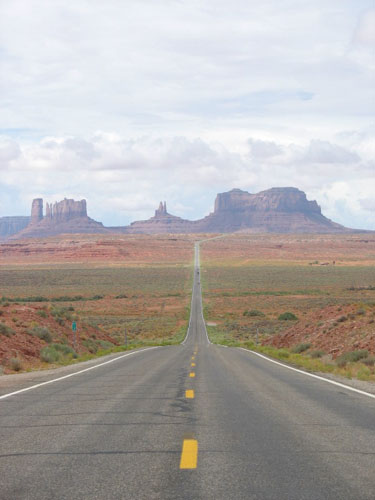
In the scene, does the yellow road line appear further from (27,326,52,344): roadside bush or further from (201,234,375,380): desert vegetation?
(27,326,52,344): roadside bush

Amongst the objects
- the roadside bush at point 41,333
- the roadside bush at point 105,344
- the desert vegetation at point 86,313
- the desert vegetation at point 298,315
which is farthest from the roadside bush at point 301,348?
the roadside bush at point 105,344

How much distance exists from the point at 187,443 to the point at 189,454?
0.61 metres

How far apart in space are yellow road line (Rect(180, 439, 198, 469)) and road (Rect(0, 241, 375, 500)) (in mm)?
12

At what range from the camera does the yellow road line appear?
6.23 metres

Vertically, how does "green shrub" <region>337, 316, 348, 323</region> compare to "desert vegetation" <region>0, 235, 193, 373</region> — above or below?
above

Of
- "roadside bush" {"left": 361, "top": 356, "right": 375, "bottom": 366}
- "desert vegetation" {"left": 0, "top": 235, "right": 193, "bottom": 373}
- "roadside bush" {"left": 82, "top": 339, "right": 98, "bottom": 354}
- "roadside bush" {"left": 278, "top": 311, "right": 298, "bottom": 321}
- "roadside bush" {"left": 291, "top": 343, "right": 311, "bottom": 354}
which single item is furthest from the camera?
"roadside bush" {"left": 278, "top": 311, "right": 298, "bottom": 321}

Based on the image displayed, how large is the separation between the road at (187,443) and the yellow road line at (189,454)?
0.01 m

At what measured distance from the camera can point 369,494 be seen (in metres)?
5.23

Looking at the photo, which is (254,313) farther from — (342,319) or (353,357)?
(353,357)

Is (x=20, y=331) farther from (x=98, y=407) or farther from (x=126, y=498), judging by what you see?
(x=126, y=498)

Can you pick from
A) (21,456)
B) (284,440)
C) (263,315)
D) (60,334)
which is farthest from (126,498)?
(263,315)

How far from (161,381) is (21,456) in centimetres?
843

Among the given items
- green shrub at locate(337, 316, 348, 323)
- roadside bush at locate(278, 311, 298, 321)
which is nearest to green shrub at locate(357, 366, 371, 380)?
green shrub at locate(337, 316, 348, 323)

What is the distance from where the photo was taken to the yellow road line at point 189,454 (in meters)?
6.23
